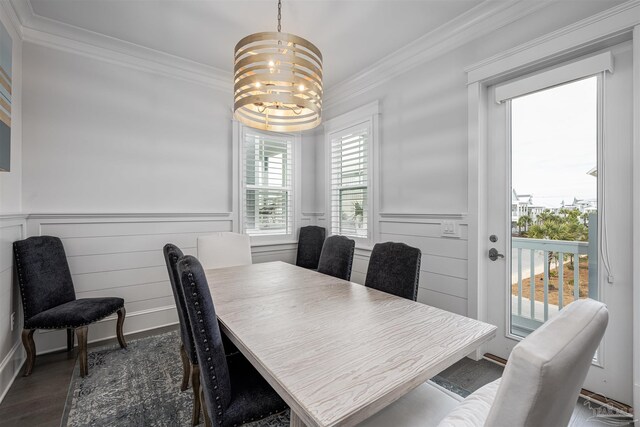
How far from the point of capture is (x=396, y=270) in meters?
1.88

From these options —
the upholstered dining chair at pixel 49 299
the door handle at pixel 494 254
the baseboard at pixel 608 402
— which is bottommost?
the baseboard at pixel 608 402

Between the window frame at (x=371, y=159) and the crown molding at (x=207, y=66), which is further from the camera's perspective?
the window frame at (x=371, y=159)

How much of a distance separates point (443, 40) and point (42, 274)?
3.86 metres

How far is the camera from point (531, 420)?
0.55m

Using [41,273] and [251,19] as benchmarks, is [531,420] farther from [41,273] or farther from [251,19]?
[41,273]

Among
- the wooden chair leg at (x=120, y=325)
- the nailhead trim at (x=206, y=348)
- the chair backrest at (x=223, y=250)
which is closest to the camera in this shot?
the nailhead trim at (x=206, y=348)

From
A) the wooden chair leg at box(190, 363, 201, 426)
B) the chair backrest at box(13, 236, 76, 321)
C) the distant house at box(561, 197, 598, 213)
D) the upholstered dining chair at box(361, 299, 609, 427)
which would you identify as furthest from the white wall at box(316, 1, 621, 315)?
the chair backrest at box(13, 236, 76, 321)

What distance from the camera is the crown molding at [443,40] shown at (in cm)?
209

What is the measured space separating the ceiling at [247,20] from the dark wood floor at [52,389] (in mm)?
2791

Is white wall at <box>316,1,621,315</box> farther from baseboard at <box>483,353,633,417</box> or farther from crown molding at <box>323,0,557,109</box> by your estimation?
baseboard at <box>483,353,633,417</box>

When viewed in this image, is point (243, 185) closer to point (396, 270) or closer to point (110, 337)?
A: point (110, 337)

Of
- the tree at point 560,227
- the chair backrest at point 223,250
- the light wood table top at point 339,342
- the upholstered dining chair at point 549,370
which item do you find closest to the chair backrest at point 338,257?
the light wood table top at point 339,342

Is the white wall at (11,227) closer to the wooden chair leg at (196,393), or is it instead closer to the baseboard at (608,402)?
the wooden chair leg at (196,393)

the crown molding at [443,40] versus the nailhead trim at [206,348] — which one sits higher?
the crown molding at [443,40]
